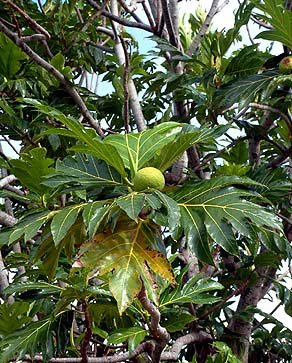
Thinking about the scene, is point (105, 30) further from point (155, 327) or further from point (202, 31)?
point (155, 327)

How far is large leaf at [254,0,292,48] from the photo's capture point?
157cm

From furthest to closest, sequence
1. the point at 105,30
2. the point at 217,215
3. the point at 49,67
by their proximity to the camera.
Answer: the point at 105,30 → the point at 49,67 → the point at 217,215

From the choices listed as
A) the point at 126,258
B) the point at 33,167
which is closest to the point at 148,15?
the point at 33,167

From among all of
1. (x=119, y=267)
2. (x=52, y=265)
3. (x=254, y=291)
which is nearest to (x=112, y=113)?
(x=254, y=291)

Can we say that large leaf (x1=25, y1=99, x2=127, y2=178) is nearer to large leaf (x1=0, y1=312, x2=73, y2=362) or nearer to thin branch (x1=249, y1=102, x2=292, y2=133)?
large leaf (x1=0, y1=312, x2=73, y2=362)

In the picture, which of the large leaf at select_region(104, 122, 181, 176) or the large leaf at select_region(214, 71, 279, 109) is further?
the large leaf at select_region(214, 71, 279, 109)

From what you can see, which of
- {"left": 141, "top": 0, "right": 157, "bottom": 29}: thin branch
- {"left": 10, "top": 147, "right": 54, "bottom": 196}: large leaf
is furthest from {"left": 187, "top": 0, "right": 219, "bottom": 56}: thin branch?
{"left": 10, "top": 147, "right": 54, "bottom": 196}: large leaf

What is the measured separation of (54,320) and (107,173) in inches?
Answer: 21.0

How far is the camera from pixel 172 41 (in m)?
2.02

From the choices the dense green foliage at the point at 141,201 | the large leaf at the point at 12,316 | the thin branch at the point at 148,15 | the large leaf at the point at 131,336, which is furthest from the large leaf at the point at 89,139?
the thin branch at the point at 148,15

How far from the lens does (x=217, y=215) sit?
39.5 inches

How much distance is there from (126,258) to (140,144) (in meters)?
0.23

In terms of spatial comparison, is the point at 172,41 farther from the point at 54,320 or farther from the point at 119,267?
the point at 119,267

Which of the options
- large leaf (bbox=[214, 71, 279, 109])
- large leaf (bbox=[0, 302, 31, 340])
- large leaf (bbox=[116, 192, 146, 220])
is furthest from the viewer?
large leaf (bbox=[214, 71, 279, 109])
